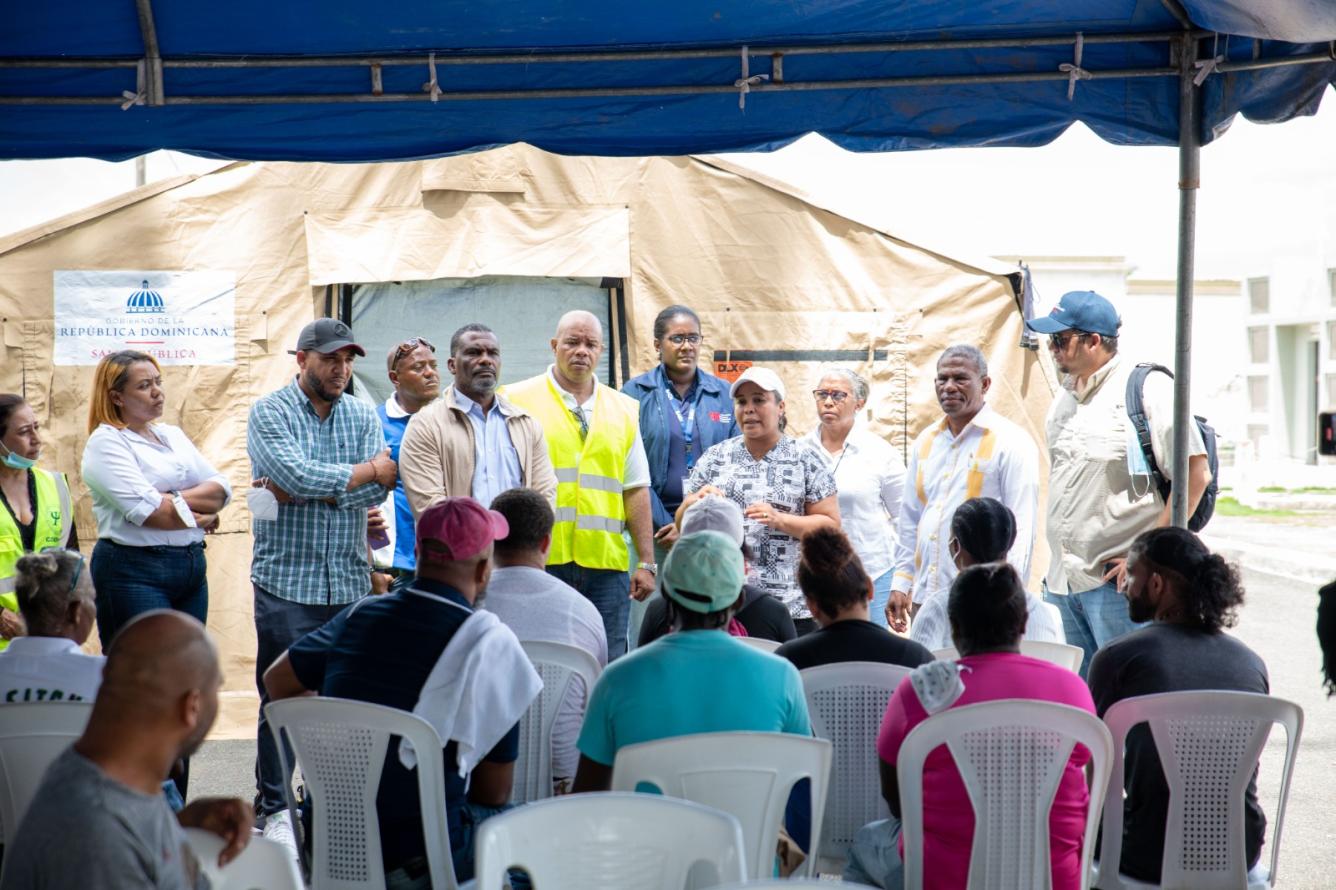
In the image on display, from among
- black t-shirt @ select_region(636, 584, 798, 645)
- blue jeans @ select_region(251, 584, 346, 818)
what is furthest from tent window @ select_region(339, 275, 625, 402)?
black t-shirt @ select_region(636, 584, 798, 645)

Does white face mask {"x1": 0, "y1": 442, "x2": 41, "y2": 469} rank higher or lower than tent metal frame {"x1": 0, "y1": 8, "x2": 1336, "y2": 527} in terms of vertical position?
lower

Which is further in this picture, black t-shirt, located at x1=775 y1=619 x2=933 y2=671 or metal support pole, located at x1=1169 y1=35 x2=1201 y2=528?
metal support pole, located at x1=1169 y1=35 x2=1201 y2=528

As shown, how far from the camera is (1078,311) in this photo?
17.1ft

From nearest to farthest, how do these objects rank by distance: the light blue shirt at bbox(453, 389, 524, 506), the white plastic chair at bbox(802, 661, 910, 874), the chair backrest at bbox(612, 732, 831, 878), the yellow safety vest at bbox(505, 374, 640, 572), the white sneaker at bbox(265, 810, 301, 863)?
the chair backrest at bbox(612, 732, 831, 878)
the white plastic chair at bbox(802, 661, 910, 874)
the white sneaker at bbox(265, 810, 301, 863)
the light blue shirt at bbox(453, 389, 524, 506)
the yellow safety vest at bbox(505, 374, 640, 572)

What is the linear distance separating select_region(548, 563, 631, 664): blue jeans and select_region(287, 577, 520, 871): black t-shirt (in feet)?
8.42

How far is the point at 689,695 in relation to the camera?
2.96 metres

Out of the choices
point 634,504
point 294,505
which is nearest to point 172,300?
point 294,505

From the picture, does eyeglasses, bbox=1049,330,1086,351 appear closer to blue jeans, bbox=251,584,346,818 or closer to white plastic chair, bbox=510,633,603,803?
white plastic chair, bbox=510,633,603,803

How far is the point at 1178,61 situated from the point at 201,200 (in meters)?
5.08

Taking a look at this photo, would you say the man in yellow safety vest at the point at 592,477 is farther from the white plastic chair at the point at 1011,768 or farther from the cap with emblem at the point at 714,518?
the white plastic chair at the point at 1011,768

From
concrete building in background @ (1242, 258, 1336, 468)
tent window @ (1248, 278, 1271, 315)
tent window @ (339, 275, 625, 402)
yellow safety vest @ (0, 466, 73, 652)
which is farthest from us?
tent window @ (1248, 278, 1271, 315)

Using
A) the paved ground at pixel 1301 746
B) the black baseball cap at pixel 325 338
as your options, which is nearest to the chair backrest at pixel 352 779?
the black baseball cap at pixel 325 338

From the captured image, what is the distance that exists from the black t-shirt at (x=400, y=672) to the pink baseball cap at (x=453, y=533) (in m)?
0.09

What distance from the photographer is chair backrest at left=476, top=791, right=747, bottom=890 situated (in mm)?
2312
